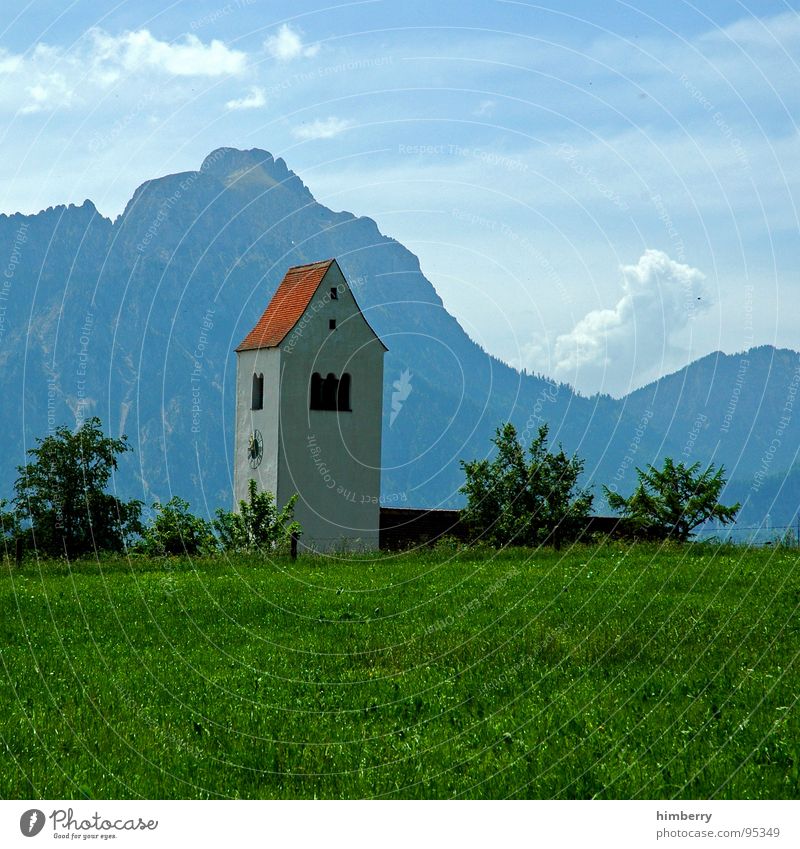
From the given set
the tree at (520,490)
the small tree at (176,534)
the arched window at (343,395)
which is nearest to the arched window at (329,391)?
the arched window at (343,395)

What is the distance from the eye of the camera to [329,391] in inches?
2682

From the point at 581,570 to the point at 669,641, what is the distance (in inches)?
293

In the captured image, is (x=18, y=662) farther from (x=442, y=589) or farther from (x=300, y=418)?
(x=300, y=418)

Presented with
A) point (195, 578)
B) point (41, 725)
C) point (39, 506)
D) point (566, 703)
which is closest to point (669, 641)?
point (566, 703)

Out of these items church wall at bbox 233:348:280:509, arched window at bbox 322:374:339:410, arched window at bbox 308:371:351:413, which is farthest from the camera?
arched window at bbox 322:374:339:410

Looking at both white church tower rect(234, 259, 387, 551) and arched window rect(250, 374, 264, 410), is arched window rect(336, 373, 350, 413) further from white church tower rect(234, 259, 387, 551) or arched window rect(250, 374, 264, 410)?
arched window rect(250, 374, 264, 410)

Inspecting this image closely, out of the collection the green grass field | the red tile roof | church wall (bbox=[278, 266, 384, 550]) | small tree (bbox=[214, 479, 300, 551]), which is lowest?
the green grass field

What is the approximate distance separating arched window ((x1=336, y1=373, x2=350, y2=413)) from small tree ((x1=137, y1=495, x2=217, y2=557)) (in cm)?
2054

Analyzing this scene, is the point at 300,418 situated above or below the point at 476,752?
above

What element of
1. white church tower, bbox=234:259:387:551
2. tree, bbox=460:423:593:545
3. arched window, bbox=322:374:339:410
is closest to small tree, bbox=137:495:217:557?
tree, bbox=460:423:593:545

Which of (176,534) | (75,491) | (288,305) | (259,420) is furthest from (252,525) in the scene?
(75,491)

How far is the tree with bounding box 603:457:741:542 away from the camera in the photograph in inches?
1384

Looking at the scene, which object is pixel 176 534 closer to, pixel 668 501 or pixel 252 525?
pixel 252 525
